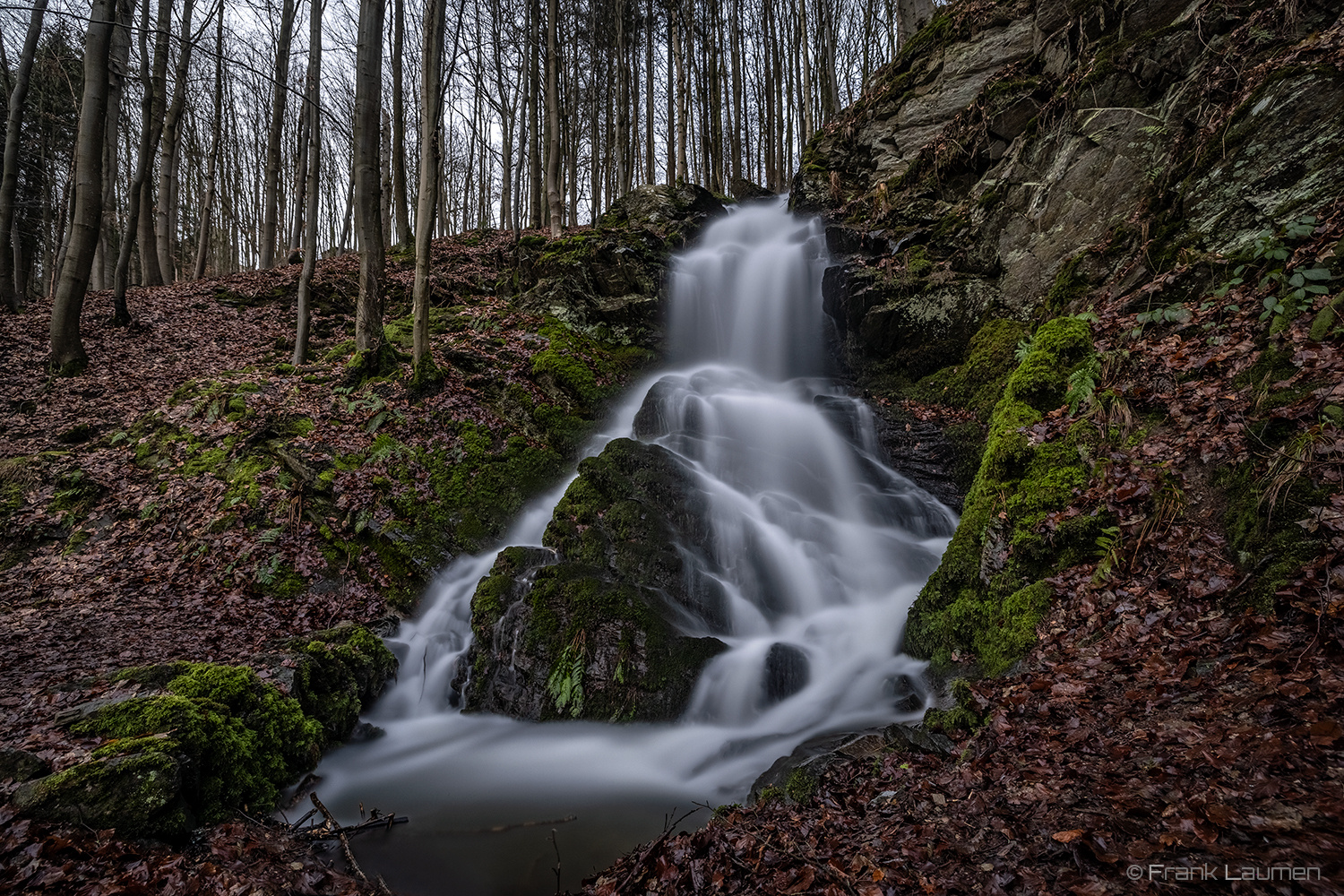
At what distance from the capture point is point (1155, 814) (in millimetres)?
2246

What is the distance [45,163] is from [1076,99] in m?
31.3

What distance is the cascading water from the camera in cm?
429

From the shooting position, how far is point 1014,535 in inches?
193

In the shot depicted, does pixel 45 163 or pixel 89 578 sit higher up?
pixel 45 163

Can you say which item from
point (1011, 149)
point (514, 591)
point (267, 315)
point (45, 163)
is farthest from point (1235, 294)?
point (45, 163)

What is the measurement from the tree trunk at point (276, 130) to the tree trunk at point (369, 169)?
503 millimetres

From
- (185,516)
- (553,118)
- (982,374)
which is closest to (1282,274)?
(982,374)

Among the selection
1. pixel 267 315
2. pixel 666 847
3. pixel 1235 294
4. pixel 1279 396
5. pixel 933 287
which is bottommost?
pixel 666 847

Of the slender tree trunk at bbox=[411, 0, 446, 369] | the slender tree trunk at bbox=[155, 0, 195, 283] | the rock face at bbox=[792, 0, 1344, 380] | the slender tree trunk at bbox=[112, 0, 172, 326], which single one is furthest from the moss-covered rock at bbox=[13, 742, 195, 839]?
the slender tree trunk at bbox=[155, 0, 195, 283]

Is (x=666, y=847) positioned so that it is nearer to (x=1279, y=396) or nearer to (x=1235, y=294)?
(x=1279, y=396)

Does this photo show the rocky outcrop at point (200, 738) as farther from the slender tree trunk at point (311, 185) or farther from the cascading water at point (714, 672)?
the slender tree trunk at point (311, 185)

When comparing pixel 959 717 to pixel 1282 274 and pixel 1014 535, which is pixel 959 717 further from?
pixel 1282 274

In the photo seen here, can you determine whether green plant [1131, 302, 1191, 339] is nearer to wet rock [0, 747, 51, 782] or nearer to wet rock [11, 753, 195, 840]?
wet rock [11, 753, 195, 840]

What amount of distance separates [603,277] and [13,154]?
44.5ft
